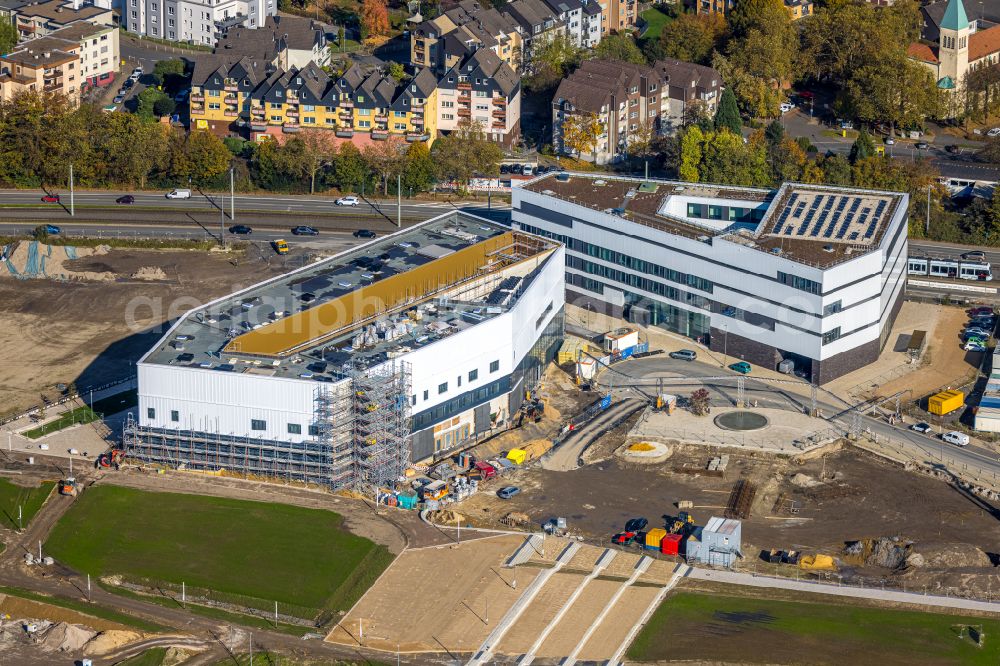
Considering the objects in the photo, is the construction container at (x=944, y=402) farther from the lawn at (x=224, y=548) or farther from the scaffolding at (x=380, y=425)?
the lawn at (x=224, y=548)

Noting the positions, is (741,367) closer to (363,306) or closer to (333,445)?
(363,306)

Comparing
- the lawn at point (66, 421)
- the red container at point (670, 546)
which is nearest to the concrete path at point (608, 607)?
the red container at point (670, 546)

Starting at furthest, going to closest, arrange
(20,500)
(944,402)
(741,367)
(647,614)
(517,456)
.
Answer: (741,367) → (944,402) → (517,456) → (20,500) → (647,614)

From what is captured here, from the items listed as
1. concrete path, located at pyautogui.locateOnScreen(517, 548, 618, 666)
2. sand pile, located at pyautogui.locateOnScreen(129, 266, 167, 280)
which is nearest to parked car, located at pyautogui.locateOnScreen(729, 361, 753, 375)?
concrete path, located at pyautogui.locateOnScreen(517, 548, 618, 666)

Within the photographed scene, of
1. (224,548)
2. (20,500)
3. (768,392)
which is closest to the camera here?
(224,548)

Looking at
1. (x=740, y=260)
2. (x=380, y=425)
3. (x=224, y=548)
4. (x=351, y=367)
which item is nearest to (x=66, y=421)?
(x=224, y=548)

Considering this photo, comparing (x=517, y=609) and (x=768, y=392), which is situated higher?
(x=768, y=392)

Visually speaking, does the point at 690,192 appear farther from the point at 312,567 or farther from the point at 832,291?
the point at 312,567

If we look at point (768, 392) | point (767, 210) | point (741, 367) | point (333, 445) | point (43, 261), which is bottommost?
point (333, 445)
